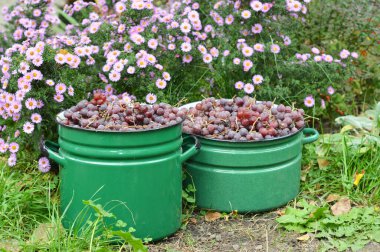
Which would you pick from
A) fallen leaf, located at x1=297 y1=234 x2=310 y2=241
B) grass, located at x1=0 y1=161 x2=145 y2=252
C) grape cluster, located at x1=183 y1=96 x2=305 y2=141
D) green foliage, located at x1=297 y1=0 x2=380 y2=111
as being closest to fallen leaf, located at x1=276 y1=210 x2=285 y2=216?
fallen leaf, located at x1=297 y1=234 x2=310 y2=241

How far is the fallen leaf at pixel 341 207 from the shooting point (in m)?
3.39

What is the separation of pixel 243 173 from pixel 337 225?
534 mm

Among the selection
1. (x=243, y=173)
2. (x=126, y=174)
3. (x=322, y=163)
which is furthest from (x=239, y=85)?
(x=126, y=174)

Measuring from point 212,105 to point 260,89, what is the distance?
619mm

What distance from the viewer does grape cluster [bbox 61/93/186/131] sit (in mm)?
3010

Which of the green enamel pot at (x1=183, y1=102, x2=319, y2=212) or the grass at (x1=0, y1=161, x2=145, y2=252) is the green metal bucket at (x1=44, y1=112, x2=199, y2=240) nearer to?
the grass at (x1=0, y1=161, x2=145, y2=252)

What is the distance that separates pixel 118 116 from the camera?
309 centimetres

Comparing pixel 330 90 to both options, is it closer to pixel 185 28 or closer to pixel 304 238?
pixel 185 28

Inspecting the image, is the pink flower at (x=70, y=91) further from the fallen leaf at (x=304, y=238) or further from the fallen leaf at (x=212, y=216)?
the fallen leaf at (x=304, y=238)

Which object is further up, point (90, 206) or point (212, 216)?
point (90, 206)

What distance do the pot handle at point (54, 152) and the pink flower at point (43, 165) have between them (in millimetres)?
237

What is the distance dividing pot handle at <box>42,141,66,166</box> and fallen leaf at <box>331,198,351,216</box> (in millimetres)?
1425

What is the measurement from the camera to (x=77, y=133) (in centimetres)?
292

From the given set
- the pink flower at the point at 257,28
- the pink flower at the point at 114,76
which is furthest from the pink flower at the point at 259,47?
the pink flower at the point at 114,76
